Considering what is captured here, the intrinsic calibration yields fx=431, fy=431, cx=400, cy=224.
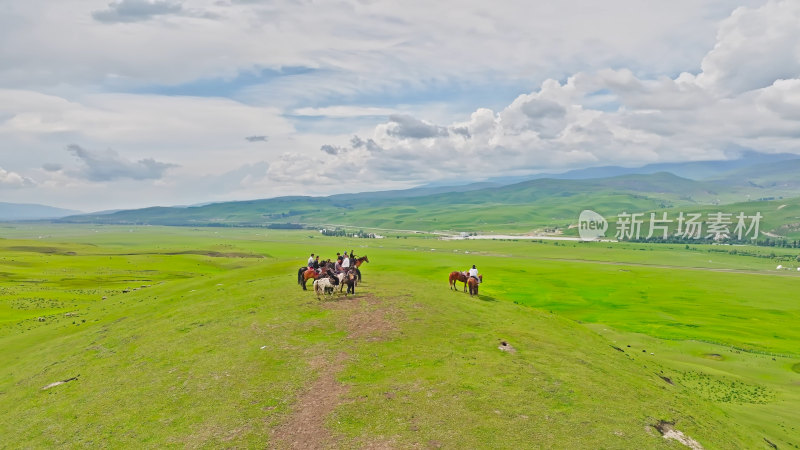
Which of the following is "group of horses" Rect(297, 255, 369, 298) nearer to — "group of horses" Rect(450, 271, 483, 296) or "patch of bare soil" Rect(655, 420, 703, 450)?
"group of horses" Rect(450, 271, 483, 296)

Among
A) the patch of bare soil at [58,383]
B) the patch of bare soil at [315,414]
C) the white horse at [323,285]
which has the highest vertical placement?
the white horse at [323,285]

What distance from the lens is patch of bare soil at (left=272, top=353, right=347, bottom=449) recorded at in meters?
19.4

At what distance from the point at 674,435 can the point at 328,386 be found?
1860cm

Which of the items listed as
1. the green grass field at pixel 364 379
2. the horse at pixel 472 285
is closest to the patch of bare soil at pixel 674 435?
the green grass field at pixel 364 379

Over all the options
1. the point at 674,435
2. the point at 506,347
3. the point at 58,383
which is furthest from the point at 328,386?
the point at 58,383

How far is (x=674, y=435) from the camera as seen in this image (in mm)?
22672

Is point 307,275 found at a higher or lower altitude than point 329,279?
lower

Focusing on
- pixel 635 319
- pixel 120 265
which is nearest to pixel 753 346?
pixel 635 319

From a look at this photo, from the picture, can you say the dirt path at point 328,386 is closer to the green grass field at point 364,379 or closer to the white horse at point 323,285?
the green grass field at point 364,379

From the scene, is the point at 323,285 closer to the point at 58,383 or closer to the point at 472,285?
the point at 472,285

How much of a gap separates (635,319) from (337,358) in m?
76.0

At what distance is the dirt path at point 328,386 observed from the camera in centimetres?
1962

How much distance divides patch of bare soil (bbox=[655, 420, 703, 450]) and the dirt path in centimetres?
1688

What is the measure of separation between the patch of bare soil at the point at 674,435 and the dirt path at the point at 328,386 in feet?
55.4
